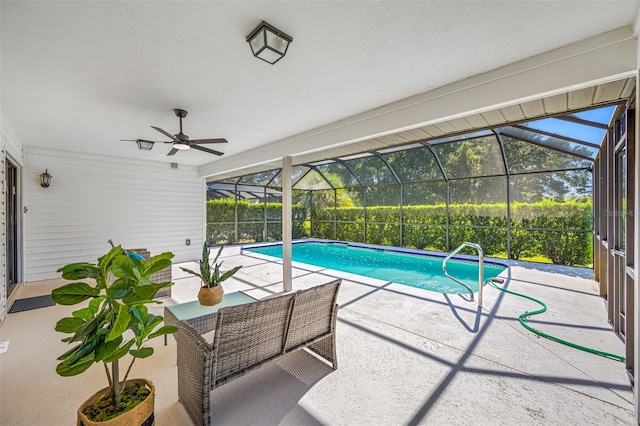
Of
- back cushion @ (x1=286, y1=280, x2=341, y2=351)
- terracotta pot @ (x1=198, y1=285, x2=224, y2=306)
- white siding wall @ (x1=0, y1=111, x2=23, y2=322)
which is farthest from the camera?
white siding wall @ (x1=0, y1=111, x2=23, y2=322)

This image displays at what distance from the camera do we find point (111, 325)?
150cm

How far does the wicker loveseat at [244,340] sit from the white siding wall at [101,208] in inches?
243

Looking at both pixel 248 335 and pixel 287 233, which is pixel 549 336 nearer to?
pixel 248 335

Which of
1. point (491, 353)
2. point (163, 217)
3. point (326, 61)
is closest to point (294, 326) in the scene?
point (491, 353)

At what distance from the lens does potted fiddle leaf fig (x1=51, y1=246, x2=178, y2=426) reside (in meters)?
1.39

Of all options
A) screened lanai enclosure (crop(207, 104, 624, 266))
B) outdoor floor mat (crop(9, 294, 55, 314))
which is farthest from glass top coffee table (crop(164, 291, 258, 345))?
screened lanai enclosure (crop(207, 104, 624, 266))

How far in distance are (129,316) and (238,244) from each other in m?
10.9

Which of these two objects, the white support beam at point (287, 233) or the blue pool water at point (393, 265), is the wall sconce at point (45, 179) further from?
the blue pool water at point (393, 265)

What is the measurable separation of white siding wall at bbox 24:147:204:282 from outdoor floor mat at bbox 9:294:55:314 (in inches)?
61.2

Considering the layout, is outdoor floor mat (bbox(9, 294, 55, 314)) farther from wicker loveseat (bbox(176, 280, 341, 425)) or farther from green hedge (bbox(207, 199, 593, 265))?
green hedge (bbox(207, 199, 593, 265))

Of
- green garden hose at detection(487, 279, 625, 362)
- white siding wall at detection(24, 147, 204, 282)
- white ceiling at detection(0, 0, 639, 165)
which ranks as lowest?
green garden hose at detection(487, 279, 625, 362)

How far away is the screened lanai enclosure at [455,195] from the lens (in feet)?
22.2

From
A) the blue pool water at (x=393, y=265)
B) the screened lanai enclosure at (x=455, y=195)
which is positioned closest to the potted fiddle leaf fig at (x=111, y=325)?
the screened lanai enclosure at (x=455, y=195)

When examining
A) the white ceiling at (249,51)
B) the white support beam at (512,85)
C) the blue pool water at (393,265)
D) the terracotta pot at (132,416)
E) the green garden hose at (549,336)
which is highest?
the white ceiling at (249,51)
